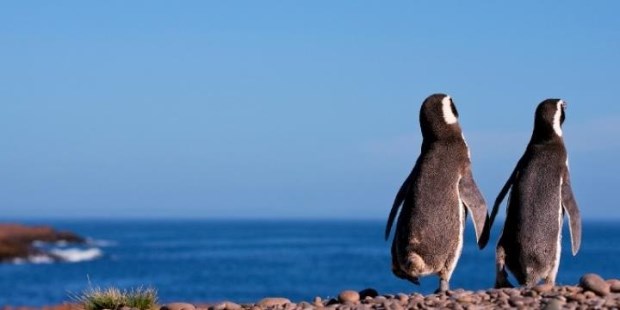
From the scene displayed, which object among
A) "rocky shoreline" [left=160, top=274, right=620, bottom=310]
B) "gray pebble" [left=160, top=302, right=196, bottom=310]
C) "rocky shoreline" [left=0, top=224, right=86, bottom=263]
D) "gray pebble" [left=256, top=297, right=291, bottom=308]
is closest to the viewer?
"rocky shoreline" [left=160, top=274, right=620, bottom=310]

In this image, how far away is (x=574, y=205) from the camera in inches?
479

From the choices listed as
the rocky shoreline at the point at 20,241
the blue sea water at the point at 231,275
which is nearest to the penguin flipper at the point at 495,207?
the blue sea water at the point at 231,275

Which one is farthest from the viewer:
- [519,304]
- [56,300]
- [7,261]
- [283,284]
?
[7,261]

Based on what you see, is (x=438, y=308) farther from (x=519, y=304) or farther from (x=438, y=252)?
(x=438, y=252)

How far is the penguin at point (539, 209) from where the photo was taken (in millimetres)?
11898

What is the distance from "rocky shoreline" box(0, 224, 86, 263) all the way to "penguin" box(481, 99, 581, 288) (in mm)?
67831

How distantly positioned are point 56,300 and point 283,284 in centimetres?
2004

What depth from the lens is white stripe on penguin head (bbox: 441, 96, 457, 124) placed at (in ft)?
39.7

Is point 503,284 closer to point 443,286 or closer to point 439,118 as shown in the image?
point 443,286

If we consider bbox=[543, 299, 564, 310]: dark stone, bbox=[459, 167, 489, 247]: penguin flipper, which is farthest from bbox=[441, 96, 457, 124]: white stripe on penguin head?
bbox=[543, 299, 564, 310]: dark stone

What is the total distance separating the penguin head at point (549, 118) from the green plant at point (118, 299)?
4.08 m

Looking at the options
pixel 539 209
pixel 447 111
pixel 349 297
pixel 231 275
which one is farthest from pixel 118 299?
pixel 231 275

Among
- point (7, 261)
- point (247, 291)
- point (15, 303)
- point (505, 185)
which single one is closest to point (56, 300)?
point (15, 303)

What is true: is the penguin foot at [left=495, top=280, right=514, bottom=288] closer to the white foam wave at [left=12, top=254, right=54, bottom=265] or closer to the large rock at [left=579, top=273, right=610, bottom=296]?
the large rock at [left=579, top=273, right=610, bottom=296]
